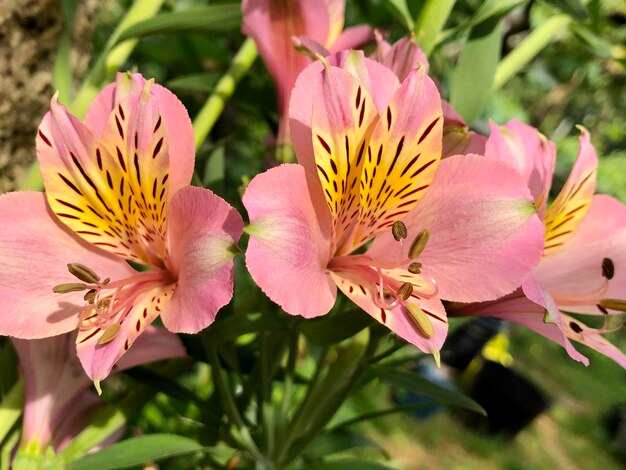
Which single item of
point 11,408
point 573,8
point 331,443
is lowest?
point 331,443

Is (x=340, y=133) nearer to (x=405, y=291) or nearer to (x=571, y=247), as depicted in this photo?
(x=405, y=291)

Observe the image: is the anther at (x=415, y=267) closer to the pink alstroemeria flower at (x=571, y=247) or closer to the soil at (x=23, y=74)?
the pink alstroemeria flower at (x=571, y=247)

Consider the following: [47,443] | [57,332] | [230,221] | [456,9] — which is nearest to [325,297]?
[230,221]

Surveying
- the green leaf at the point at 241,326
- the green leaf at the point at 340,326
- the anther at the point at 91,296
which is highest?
the anther at the point at 91,296

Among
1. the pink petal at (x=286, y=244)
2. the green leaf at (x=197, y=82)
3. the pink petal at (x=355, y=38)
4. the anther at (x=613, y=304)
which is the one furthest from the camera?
the green leaf at (x=197, y=82)

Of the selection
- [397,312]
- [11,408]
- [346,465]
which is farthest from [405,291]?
[11,408]

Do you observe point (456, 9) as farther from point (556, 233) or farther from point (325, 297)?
point (325, 297)

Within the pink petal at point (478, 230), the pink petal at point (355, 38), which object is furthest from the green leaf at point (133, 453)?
the pink petal at point (355, 38)

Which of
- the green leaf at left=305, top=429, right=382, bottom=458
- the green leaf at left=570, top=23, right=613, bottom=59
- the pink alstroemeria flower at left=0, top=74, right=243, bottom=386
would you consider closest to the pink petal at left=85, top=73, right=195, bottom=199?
the pink alstroemeria flower at left=0, top=74, right=243, bottom=386
